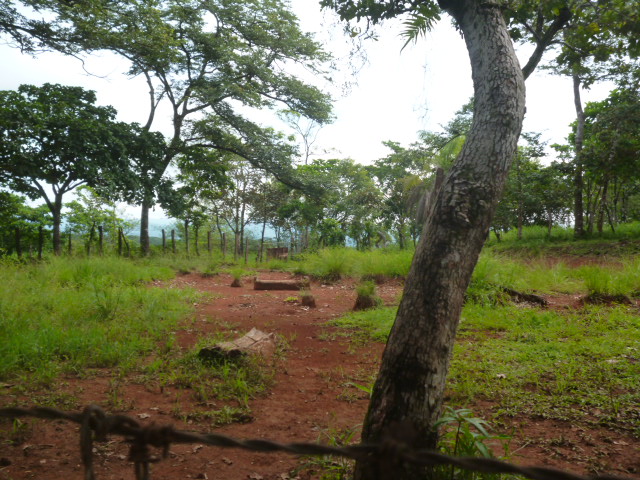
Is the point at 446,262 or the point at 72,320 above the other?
the point at 446,262

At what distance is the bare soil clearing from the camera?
7.86 ft

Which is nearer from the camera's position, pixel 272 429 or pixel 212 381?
pixel 272 429

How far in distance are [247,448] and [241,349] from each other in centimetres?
335

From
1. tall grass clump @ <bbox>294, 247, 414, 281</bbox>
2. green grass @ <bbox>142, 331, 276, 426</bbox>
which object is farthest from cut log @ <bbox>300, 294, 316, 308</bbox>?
green grass @ <bbox>142, 331, 276, 426</bbox>

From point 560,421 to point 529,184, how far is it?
17815 mm

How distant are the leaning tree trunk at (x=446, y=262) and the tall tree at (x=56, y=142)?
44.7 ft

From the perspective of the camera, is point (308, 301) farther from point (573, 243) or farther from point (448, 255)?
point (573, 243)

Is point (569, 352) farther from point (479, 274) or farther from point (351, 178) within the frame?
point (351, 178)

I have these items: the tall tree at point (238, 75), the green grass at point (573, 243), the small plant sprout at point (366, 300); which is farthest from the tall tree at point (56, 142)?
the green grass at point (573, 243)

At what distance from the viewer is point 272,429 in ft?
9.59

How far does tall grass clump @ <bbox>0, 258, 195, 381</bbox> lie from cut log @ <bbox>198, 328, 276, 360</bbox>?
82cm

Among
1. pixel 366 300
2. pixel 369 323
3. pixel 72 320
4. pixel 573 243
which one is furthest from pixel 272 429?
pixel 573 243

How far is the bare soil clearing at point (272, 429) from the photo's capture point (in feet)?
7.86

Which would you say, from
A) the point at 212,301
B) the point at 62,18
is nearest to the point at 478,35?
the point at 212,301
